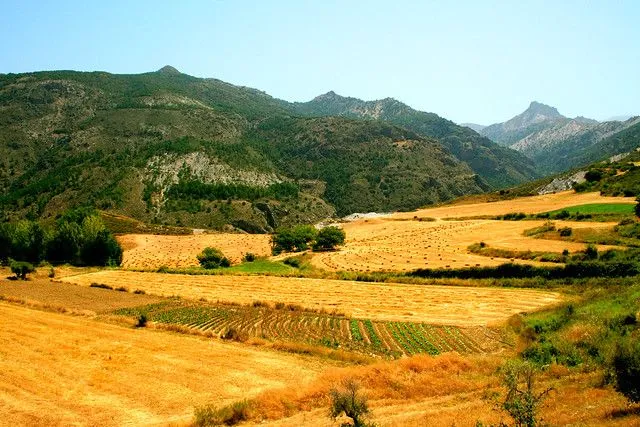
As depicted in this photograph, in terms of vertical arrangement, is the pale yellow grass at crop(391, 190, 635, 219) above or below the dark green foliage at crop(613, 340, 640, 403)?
above

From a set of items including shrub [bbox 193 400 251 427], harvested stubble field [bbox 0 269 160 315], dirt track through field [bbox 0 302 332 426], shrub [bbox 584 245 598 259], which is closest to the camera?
shrub [bbox 193 400 251 427]

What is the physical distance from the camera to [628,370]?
741 inches

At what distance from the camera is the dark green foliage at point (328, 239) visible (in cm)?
10081

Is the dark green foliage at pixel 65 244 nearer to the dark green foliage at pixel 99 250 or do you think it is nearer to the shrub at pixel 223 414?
the dark green foliage at pixel 99 250

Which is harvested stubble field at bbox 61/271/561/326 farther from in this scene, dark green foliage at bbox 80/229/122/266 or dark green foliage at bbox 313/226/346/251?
dark green foliage at bbox 313/226/346/251

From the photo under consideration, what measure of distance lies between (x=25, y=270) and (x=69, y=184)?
121m

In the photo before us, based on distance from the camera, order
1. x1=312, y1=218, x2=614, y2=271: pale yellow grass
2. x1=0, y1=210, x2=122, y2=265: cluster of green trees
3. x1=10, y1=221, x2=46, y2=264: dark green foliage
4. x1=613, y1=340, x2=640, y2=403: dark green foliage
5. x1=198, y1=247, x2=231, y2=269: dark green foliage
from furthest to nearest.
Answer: x1=10, y1=221, x2=46, y2=264: dark green foliage, x1=0, y1=210, x2=122, y2=265: cluster of green trees, x1=198, y1=247, x2=231, y2=269: dark green foliage, x1=312, y1=218, x2=614, y2=271: pale yellow grass, x1=613, y1=340, x2=640, y2=403: dark green foliage

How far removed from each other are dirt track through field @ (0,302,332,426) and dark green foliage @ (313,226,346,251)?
207ft

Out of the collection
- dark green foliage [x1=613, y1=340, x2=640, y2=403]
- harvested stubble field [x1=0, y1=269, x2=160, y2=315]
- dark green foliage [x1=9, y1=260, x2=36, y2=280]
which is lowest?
harvested stubble field [x1=0, y1=269, x2=160, y2=315]

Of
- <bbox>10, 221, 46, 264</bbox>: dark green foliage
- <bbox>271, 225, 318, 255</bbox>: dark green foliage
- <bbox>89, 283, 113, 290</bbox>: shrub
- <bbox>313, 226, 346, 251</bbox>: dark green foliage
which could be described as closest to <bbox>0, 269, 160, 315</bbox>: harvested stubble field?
<bbox>89, 283, 113, 290</bbox>: shrub

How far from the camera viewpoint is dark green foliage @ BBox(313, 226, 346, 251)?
10081cm

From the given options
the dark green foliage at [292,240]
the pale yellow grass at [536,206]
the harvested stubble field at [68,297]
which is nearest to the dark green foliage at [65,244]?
the harvested stubble field at [68,297]

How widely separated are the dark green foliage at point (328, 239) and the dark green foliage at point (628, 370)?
266 ft

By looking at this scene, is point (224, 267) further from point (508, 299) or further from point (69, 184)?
point (69, 184)
